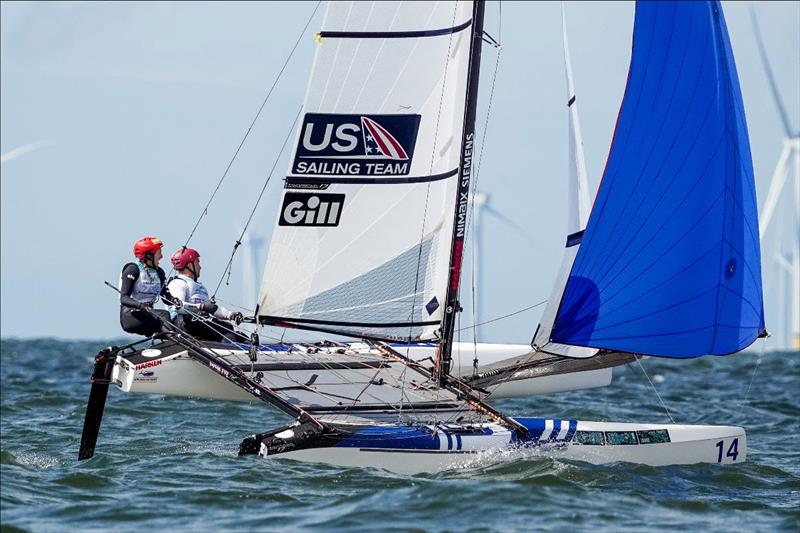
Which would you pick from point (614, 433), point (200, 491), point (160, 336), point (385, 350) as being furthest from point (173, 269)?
point (614, 433)

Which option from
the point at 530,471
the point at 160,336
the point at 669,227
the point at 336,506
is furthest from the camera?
the point at 160,336

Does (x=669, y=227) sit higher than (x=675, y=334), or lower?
higher

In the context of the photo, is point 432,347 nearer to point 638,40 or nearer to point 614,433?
point 614,433

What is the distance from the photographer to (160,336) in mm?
12570

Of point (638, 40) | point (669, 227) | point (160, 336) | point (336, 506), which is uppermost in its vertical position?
point (638, 40)

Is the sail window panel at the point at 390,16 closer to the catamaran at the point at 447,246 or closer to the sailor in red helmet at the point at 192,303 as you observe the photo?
the catamaran at the point at 447,246

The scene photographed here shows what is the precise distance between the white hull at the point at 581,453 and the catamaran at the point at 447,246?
0.6 inches

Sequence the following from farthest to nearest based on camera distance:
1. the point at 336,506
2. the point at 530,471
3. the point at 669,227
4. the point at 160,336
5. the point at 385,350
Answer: the point at 385,350 → the point at 160,336 → the point at 669,227 → the point at 530,471 → the point at 336,506

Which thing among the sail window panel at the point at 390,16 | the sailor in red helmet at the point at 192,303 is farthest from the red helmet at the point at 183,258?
the sail window panel at the point at 390,16

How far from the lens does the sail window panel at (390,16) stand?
1192cm

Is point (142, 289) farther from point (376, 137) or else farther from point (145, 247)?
point (376, 137)

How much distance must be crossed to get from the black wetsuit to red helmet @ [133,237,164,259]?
0.26 metres

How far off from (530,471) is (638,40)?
3.81 m

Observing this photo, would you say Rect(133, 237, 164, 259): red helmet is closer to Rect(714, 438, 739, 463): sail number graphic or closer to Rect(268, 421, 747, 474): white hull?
Rect(268, 421, 747, 474): white hull
